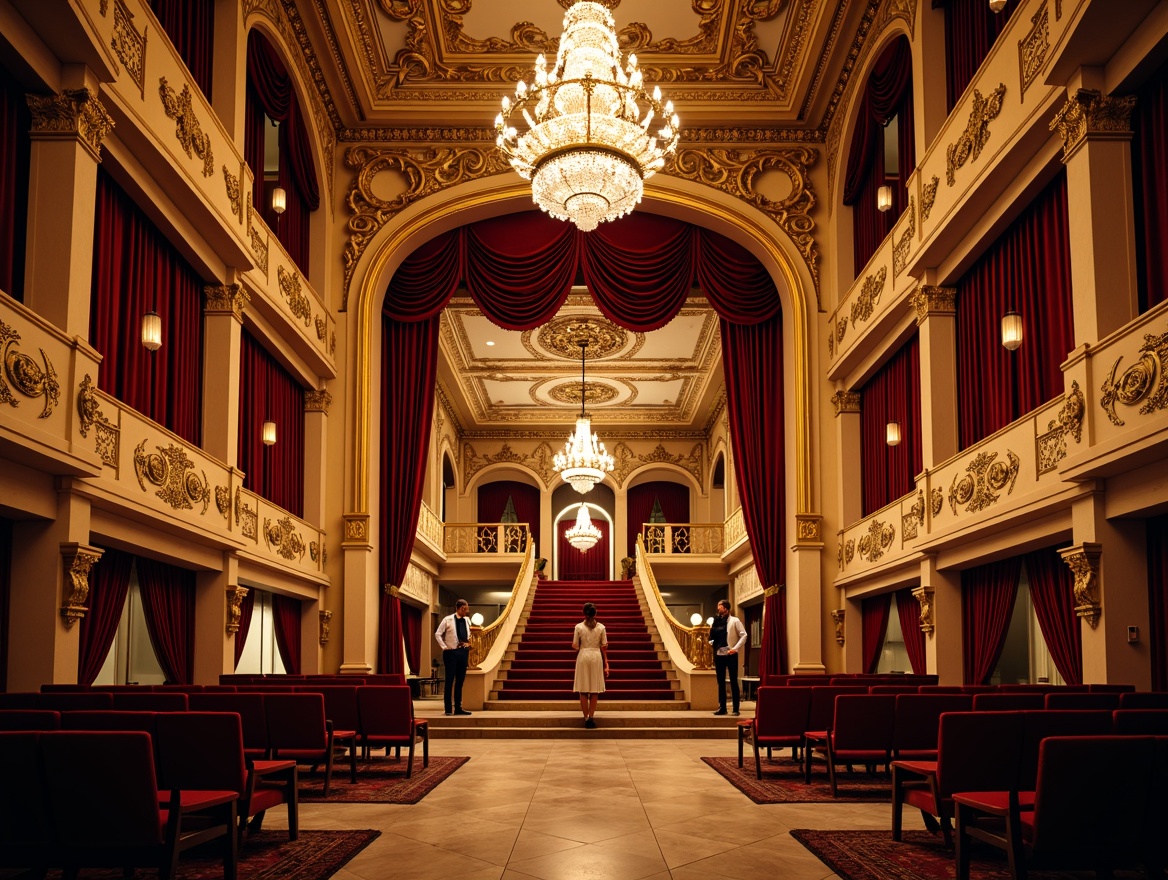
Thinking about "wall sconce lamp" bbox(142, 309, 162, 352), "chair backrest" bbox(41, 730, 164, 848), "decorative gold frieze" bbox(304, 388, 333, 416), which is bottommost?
"chair backrest" bbox(41, 730, 164, 848)

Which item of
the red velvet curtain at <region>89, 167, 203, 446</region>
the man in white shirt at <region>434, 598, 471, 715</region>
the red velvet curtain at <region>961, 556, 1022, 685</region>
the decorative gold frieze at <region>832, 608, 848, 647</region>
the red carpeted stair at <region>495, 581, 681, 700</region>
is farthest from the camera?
the red carpeted stair at <region>495, 581, 681, 700</region>

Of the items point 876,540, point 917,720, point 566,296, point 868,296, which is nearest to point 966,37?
point 868,296

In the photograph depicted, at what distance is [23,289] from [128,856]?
459 centimetres

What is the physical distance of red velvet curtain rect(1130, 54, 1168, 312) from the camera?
7453mm

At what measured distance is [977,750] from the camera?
4867 millimetres

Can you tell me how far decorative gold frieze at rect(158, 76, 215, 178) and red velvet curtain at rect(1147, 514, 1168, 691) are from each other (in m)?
8.25

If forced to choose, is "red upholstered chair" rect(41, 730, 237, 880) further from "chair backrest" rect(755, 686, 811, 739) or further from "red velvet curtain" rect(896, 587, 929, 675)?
"red velvet curtain" rect(896, 587, 929, 675)

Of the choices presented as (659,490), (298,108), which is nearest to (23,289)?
(298,108)

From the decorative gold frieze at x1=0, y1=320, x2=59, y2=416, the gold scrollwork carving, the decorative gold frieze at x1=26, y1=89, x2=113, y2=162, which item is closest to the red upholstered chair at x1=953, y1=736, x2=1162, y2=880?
the gold scrollwork carving

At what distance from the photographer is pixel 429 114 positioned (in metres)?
14.8

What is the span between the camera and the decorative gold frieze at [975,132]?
30.3 ft

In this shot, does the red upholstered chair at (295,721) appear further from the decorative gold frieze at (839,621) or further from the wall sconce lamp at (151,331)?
the decorative gold frieze at (839,621)

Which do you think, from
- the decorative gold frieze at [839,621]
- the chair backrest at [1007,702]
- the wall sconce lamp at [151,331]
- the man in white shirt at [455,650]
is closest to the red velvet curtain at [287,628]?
the man in white shirt at [455,650]

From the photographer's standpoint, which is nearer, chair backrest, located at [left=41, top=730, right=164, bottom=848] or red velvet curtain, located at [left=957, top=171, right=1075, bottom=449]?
chair backrest, located at [left=41, top=730, right=164, bottom=848]
